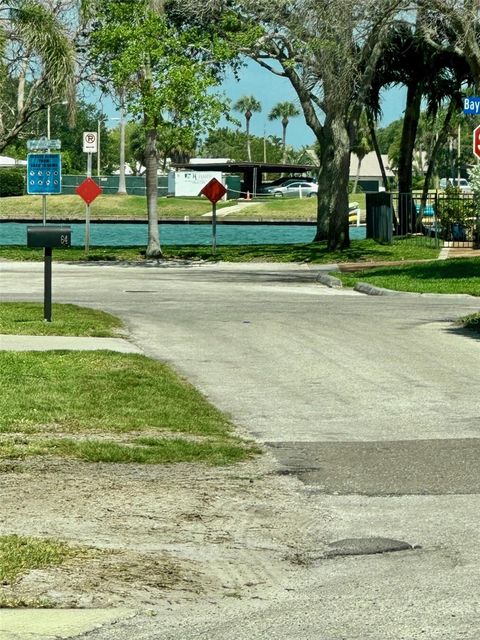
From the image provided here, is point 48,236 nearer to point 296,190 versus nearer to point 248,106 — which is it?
point 296,190

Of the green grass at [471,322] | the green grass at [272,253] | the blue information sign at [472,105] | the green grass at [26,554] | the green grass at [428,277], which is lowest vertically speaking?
the green grass at [272,253]

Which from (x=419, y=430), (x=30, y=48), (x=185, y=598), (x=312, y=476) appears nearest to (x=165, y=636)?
(x=185, y=598)

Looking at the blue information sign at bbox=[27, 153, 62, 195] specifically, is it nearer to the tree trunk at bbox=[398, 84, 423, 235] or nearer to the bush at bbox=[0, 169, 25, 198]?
the tree trunk at bbox=[398, 84, 423, 235]

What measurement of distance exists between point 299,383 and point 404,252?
25.6 metres

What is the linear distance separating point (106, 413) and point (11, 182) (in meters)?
104

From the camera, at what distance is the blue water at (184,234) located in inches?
2689

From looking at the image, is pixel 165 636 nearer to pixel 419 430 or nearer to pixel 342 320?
pixel 419 430

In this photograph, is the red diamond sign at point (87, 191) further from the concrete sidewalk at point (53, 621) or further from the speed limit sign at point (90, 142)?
the concrete sidewalk at point (53, 621)

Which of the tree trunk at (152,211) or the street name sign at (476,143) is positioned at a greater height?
the street name sign at (476,143)

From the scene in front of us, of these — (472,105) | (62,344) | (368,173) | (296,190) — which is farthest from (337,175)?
(368,173)

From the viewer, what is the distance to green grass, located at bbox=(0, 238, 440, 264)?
38.9m

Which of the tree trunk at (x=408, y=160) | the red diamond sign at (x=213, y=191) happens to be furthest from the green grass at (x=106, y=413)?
the tree trunk at (x=408, y=160)

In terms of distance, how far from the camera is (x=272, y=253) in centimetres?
4150

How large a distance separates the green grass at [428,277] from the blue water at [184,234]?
3047cm
